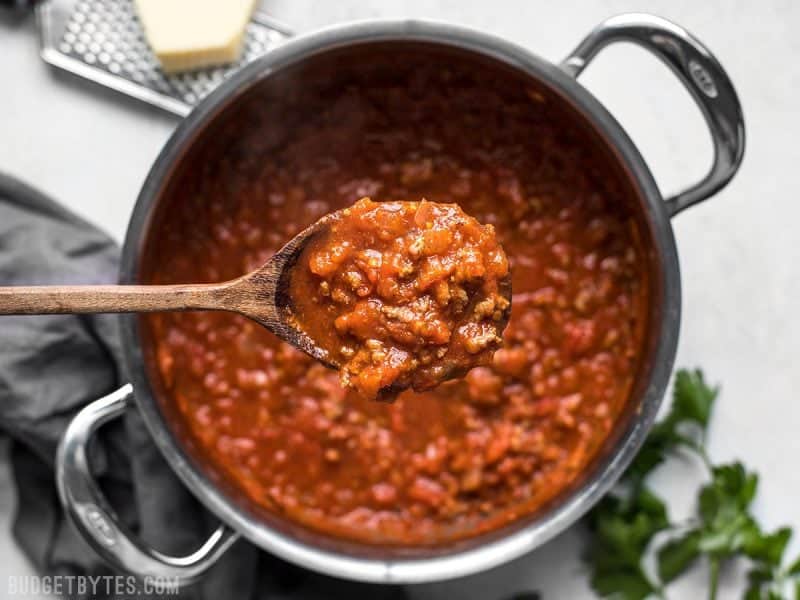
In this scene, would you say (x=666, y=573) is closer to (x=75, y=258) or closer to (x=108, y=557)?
(x=108, y=557)

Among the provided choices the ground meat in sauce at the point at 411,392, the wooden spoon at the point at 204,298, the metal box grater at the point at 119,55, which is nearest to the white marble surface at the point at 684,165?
the metal box grater at the point at 119,55

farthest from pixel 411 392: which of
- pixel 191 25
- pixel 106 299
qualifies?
pixel 191 25

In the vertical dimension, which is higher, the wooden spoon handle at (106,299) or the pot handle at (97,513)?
the wooden spoon handle at (106,299)

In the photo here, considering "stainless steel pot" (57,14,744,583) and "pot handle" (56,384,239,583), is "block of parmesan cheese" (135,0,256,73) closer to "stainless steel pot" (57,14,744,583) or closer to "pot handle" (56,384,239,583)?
"stainless steel pot" (57,14,744,583)

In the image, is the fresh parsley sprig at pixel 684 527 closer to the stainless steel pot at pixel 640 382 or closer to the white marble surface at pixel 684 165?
the white marble surface at pixel 684 165

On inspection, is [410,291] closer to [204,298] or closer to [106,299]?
[204,298]

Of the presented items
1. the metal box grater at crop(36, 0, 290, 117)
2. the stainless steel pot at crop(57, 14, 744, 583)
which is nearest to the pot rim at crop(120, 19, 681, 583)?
the stainless steel pot at crop(57, 14, 744, 583)
